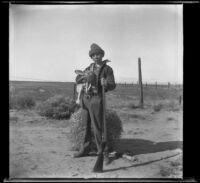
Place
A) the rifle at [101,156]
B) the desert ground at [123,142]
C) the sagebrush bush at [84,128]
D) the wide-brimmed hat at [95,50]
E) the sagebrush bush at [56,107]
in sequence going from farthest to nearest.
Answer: the sagebrush bush at [56,107], the sagebrush bush at [84,128], the wide-brimmed hat at [95,50], the desert ground at [123,142], the rifle at [101,156]

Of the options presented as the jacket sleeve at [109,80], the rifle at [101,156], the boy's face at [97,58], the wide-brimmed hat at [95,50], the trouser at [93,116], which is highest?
the wide-brimmed hat at [95,50]

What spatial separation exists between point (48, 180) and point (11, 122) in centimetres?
144

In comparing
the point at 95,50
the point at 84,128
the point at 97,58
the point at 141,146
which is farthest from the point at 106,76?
the point at 141,146

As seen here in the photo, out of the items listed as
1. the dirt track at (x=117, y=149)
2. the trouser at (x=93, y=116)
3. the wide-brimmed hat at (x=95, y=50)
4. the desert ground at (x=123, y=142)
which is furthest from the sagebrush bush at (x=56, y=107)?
the wide-brimmed hat at (x=95, y=50)

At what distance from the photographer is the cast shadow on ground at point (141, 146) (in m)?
6.95

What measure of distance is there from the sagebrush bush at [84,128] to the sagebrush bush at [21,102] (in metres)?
1.15

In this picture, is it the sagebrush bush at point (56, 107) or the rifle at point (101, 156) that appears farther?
the sagebrush bush at point (56, 107)

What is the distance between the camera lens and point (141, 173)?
6.47m

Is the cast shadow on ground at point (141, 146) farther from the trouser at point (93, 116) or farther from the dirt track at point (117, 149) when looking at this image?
the trouser at point (93, 116)

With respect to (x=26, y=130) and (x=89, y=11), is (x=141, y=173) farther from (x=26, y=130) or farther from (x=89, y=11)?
(x=89, y=11)

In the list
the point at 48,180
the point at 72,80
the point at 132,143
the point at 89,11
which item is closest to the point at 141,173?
the point at 132,143

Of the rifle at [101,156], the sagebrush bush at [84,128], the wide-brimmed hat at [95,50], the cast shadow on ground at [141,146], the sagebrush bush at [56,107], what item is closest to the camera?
the rifle at [101,156]

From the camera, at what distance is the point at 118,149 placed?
22.9 ft

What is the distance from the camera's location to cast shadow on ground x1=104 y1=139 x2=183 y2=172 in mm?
6951
